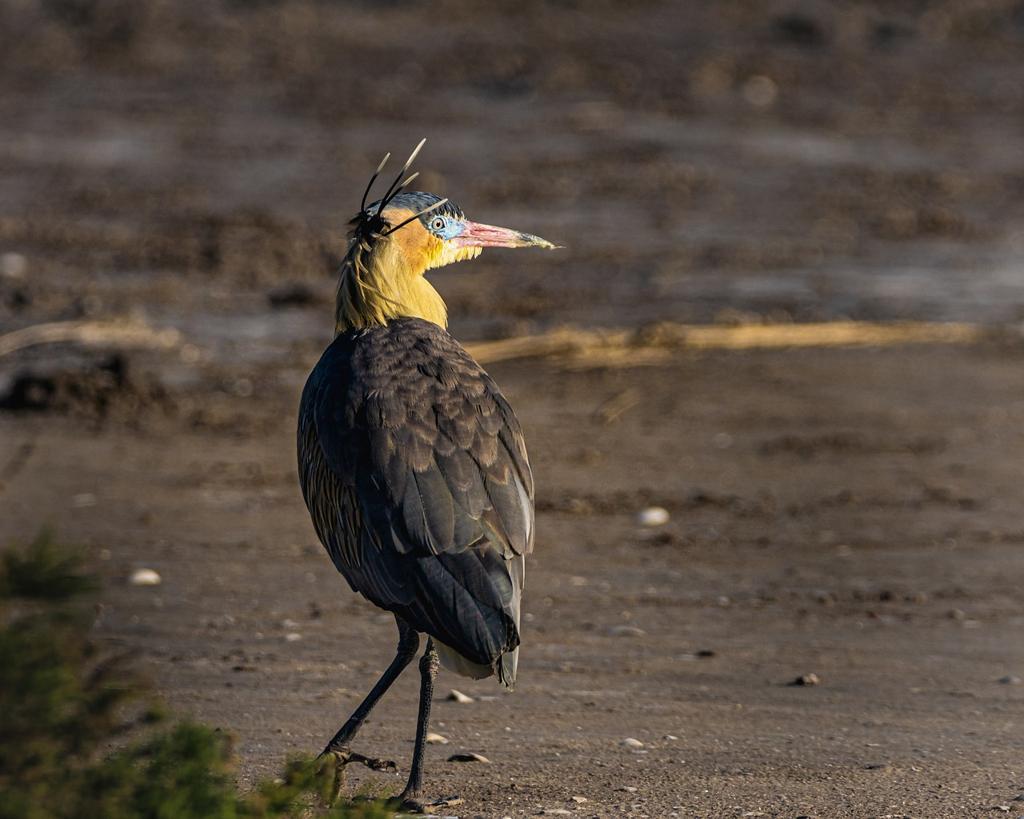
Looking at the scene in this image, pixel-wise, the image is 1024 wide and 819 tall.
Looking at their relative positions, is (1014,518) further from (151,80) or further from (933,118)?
(151,80)

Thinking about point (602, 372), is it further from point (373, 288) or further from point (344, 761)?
point (344, 761)

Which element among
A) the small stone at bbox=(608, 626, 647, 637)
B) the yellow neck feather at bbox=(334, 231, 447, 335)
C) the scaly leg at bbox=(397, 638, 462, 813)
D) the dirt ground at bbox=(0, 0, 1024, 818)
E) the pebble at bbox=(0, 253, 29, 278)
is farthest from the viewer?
the pebble at bbox=(0, 253, 29, 278)

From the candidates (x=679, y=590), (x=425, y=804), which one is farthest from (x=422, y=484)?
(x=679, y=590)

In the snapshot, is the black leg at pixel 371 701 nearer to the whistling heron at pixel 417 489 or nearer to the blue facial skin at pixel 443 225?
the whistling heron at pixel 417 489

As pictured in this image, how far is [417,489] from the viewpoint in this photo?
18.6ft

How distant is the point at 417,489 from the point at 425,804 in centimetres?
92

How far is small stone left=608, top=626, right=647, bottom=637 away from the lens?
7.69 metres

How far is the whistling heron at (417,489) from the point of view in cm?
549

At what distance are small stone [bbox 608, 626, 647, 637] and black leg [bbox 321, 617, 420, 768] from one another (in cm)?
183

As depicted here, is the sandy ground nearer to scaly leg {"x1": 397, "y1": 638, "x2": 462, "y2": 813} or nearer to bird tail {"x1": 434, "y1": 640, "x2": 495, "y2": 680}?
scaly leg {"x1": 397, "y1": 638, "x2": 462, "y2": 813}

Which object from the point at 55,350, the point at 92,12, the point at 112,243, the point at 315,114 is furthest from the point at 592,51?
the point at 55,350

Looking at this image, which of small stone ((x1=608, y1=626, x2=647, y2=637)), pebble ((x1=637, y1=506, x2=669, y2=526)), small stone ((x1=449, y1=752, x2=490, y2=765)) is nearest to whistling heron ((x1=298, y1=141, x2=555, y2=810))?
small stone ((x1=449, y1=752, x2=490, y2=765))

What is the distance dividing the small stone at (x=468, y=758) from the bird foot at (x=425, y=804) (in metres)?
0.41

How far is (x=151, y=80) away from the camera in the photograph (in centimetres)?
2156
